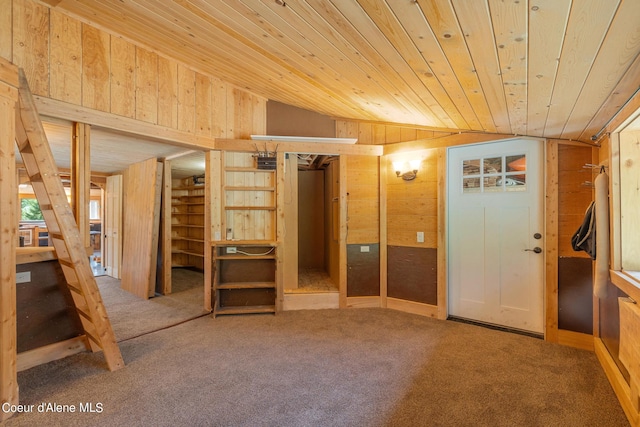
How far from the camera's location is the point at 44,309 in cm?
A: 260

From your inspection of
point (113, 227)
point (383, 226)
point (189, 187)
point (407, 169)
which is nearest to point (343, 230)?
point (383, 226)

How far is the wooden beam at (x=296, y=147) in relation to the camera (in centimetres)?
389

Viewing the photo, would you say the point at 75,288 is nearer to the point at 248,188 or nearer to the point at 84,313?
the point at 84,313

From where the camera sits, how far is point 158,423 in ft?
6.00

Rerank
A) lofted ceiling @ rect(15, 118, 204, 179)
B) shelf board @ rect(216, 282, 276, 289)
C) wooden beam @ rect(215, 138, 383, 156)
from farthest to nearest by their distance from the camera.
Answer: wooden beam @ rect(215, 138, 383, 156) → shelf board @ rect(216, 282, 276, 289) → lofted ceiling @ rect(15, 118, 204, 179)

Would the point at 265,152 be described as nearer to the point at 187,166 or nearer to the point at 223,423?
the point at 187,166

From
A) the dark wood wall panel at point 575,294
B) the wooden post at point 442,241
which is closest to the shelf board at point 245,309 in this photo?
the wooden post at point 442,241

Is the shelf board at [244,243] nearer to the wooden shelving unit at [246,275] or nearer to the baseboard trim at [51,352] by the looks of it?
the wooden shelving unit at [246,275]

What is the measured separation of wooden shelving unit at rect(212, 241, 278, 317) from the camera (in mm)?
3879

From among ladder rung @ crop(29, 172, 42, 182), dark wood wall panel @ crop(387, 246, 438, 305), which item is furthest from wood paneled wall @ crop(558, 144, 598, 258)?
ladder rung @ crop(29, 172, 42, 182)

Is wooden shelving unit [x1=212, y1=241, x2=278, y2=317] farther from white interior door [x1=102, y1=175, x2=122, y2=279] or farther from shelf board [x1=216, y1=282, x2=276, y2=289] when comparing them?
white interior door [x1=102, y1=175, x2=122, y2=279]

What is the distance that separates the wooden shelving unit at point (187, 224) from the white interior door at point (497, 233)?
16.9 feet

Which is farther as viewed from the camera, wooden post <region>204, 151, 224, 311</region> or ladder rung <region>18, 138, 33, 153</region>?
wooden post <region>204, 151, 224, 311</region>

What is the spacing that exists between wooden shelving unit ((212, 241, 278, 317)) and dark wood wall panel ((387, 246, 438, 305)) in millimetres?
1569
